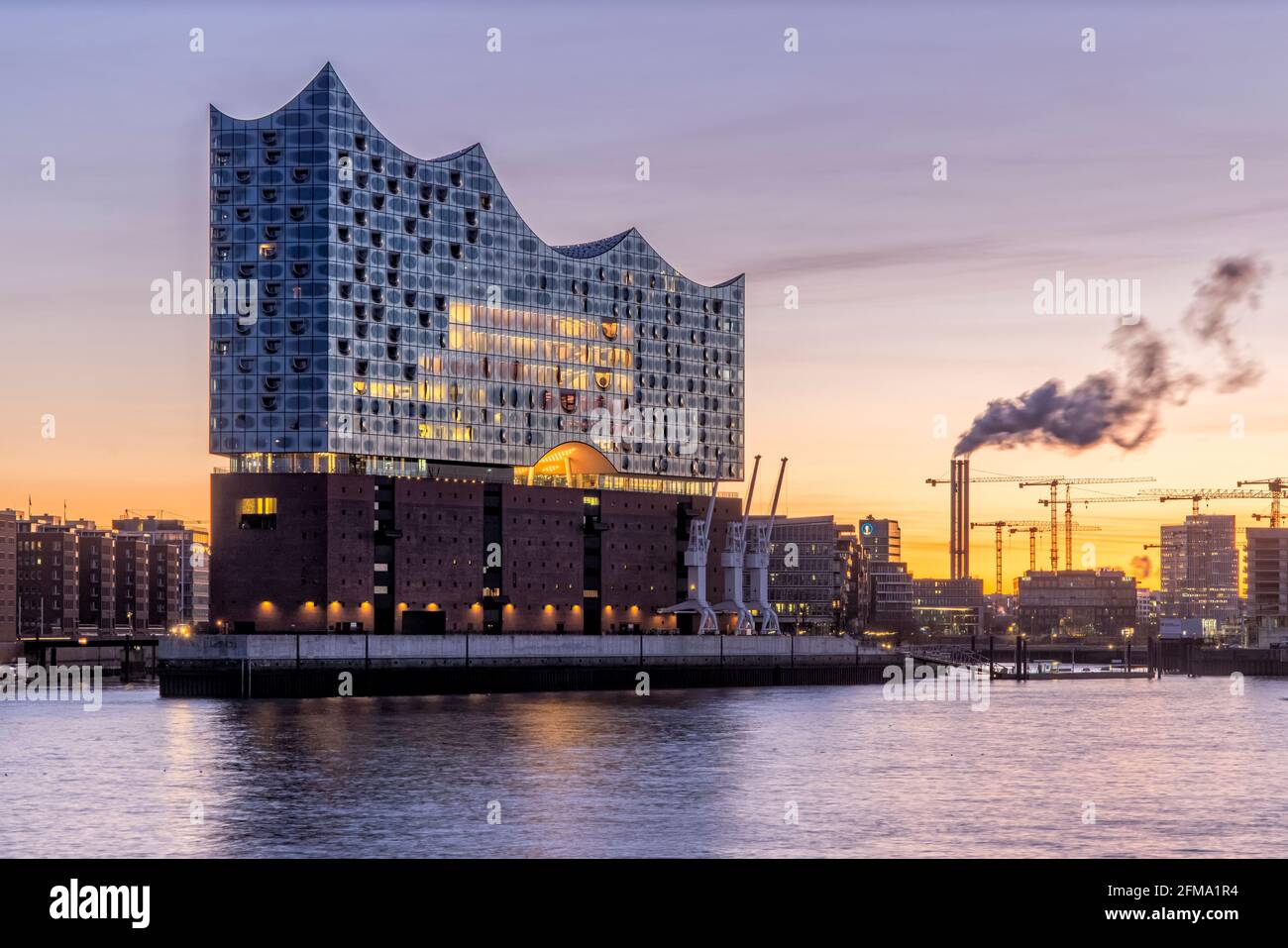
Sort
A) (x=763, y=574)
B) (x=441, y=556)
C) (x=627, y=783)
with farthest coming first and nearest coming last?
(x=763, y=574)
(x=441, y=556)
(x=627, y=783)

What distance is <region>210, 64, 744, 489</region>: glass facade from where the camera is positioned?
6152 inches

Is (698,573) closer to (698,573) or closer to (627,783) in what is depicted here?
(698,573)

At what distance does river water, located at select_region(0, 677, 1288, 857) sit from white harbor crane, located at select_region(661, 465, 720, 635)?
4997 cm

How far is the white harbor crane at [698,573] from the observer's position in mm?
181000

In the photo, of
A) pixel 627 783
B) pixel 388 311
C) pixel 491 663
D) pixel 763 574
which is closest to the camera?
pixel 627 783

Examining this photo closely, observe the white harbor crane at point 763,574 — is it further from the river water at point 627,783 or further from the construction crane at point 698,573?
the river water at point 627,783

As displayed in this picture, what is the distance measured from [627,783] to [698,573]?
11084cm

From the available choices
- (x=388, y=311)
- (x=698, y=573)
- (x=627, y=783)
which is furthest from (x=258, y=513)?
(x=627, y=783)

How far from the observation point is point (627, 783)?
7212 cm

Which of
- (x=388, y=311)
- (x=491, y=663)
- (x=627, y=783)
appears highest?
(x=388, y=311)

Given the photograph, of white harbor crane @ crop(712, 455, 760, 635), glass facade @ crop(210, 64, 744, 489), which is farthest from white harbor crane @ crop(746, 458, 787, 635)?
glass facade @ crop(210, 64, 744, 489)

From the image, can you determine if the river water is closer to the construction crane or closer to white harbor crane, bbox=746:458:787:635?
the construction crane

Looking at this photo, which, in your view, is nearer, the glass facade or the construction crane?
the glass facade
